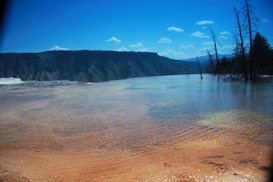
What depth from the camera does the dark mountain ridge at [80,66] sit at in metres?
105

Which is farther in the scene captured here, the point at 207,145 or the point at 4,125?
the point at 4,125

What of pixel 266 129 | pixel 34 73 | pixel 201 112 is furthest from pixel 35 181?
pixel 34 73

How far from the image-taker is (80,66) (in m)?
114

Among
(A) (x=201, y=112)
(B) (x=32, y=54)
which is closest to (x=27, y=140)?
(A) (x=201, y=112)

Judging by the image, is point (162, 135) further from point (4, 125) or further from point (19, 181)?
point (4, 125)

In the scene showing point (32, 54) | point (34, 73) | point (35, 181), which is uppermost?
point (32, 54)

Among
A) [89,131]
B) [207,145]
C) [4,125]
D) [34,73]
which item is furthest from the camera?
[34,73]

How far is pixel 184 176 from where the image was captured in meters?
4.57

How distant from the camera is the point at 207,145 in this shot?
632cm

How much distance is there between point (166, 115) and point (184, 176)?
6347 millimetres

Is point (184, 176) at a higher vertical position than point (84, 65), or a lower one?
lower

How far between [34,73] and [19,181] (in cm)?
11129

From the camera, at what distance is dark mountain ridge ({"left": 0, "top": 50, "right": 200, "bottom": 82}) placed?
4126 inches

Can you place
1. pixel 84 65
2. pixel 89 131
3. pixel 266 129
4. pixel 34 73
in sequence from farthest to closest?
pixel 84 65, pixel 34 73, pixel 89 131, pixel 266 129
